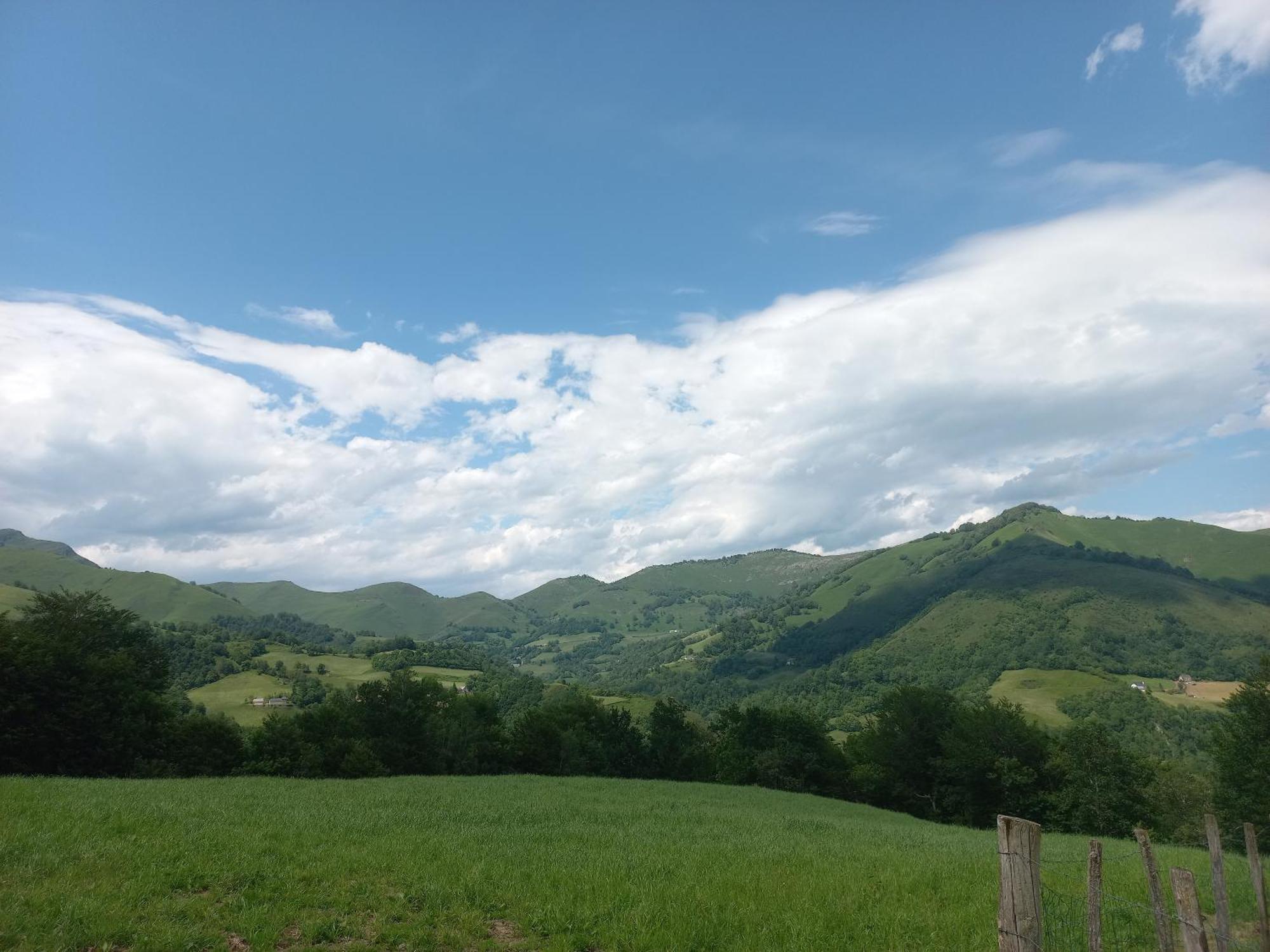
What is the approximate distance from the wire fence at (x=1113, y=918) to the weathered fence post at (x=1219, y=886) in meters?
0.06

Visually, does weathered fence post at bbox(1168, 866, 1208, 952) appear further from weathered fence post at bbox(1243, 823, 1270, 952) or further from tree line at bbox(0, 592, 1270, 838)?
tree line at bbox(0, 592, 1270, 838)

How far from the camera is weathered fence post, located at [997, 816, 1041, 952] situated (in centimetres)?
726

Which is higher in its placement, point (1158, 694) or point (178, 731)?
point (178, 731)

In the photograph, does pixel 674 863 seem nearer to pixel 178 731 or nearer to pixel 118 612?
pixel 178 731

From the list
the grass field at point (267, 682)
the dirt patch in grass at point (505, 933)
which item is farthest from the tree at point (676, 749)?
the dirt patch in grass at point (505, 933)

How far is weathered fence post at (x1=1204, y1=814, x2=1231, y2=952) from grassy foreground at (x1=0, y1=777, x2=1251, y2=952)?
3924 mm

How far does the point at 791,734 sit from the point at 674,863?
68.8 metres

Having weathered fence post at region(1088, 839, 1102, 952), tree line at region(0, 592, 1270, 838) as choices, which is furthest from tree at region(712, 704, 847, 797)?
weathered fence post at region(1088, 839, 1102, 952)

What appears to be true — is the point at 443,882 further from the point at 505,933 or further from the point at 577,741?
the point at 577,741

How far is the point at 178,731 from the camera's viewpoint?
4416cm

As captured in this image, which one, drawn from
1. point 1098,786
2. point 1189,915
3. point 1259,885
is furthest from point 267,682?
point 1189,915

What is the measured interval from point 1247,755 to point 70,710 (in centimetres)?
8002

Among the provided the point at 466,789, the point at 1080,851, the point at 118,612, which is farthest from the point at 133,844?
the point at 118,612

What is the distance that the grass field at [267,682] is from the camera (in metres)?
132
